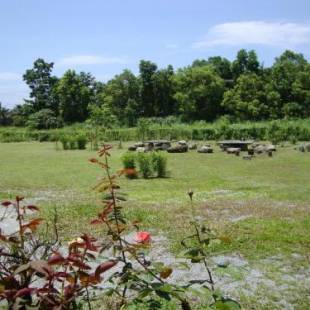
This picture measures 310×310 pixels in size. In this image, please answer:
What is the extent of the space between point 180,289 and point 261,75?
4300cm

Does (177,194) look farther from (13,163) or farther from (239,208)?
(13,163)

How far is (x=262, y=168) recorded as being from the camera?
51.9ft

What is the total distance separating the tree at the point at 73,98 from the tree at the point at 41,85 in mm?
3202

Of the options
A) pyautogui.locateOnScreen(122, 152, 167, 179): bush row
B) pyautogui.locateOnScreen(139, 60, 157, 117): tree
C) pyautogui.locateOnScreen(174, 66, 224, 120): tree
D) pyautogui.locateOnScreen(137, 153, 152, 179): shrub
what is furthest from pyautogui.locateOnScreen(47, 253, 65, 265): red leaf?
pyautogui.locateOnScreen(139, 60, 157, 117): tree

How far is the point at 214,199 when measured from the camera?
985 cm

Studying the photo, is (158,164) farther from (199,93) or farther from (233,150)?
(199,93)

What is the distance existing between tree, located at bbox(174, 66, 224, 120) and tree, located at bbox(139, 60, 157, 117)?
318cm

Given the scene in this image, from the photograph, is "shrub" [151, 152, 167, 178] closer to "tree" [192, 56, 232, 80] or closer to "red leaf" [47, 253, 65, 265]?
"red leaf" [47, 253, 65, 265]

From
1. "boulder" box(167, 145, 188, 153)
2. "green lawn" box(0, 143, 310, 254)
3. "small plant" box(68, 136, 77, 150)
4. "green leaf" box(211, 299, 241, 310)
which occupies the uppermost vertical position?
"green leaf" box(211, 299, 241, 310)

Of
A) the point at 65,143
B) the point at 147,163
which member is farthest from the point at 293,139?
the point at 147,163

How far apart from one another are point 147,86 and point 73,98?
7.65 meters

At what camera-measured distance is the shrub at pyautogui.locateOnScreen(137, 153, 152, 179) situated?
45.3 ft

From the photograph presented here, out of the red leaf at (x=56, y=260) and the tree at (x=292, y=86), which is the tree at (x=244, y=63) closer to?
the tree at (x=292, y=86)

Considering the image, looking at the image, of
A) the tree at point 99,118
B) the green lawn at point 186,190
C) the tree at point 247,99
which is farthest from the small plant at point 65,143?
the tree at point 247,99
